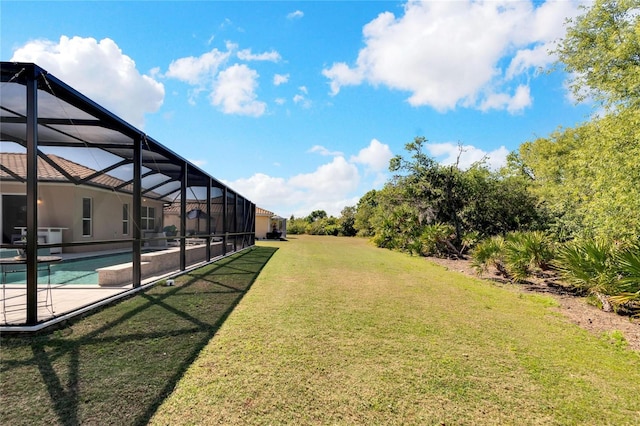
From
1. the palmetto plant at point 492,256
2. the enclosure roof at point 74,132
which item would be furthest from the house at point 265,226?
the palmetto plant at point 492,256

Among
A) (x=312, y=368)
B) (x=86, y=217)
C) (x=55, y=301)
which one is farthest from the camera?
(x=86, y=217)

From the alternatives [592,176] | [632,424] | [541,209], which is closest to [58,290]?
[632,424]

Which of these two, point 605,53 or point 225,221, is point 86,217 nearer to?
point 225,221

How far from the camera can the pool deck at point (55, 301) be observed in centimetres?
414

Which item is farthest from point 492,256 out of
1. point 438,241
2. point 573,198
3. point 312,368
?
point 312,368

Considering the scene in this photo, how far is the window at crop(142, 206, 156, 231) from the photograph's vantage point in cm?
1514

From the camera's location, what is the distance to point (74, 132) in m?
6.20

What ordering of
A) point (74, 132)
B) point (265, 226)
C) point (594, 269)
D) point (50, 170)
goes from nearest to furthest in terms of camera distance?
point (74, 132) → point (594, 269) → point (50, 170) → point (265, 226)

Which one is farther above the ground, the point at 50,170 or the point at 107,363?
the point at 50,170

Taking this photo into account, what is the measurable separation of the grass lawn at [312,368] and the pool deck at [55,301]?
29 cm

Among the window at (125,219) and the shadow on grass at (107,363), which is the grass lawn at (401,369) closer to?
the shadow on grass at (107,363)

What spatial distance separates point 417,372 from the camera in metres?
3.29

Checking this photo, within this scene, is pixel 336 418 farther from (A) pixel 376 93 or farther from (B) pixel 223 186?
(A) pixel 376 93

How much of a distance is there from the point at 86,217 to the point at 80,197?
83 centimetres
